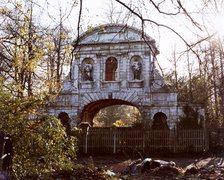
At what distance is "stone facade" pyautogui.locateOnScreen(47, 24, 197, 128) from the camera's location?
85.4 ft

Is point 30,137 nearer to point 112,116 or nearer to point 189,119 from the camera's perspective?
point 189,119

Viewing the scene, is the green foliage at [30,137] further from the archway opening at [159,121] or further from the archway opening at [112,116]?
the archway opening at [112,116]

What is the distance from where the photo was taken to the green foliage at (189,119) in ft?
81.4

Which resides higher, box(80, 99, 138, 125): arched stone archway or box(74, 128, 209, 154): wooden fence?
box(80, 99, 138, 125): arched stone archway

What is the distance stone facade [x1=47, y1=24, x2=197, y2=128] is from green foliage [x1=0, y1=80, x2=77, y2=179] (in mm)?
18488

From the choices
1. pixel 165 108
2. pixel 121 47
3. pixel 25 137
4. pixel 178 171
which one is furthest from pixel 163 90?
pixel 25 137

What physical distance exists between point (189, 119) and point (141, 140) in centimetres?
430

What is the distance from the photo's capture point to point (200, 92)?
33938 millimetres

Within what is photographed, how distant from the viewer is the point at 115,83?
27.0m

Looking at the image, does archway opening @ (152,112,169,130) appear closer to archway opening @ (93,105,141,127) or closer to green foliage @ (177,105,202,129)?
green foliage @ (177,105,202,129)

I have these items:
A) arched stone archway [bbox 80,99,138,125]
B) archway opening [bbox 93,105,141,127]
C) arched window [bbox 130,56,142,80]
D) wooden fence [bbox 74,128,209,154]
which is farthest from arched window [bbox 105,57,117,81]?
archway opening [bbox 93,105,141,127]

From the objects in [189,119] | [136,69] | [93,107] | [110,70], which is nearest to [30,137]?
[189,119]

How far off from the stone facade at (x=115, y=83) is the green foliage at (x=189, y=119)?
50cm

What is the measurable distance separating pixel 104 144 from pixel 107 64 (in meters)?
7.29
